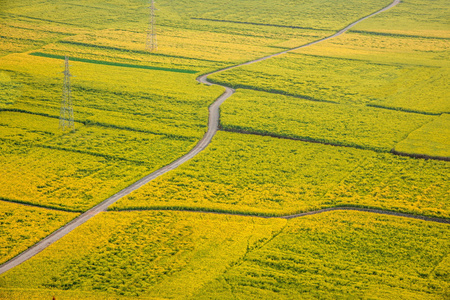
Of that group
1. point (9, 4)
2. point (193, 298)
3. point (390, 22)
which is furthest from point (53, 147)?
point (390, 22)

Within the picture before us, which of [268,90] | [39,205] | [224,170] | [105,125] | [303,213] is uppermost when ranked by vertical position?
[268,90]

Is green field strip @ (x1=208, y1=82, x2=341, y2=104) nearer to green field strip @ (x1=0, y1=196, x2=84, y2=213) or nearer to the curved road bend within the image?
the curved road bend

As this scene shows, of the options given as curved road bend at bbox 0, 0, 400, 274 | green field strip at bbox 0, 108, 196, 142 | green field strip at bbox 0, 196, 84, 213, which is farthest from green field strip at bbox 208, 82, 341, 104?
green field strip at bbox 0, 196, 84, 213

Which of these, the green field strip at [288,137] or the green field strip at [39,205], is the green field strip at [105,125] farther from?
the green field strip at [39,205]

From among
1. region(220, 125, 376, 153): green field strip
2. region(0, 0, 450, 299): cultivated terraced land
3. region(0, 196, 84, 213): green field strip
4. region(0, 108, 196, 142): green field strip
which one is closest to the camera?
region(0, 0, 450, 299): cultivated terraced land

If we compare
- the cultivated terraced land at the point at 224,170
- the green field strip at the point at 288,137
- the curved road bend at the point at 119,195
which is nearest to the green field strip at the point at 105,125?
the cultivated terraced land at the point at 224,170

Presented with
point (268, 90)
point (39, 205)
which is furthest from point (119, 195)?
point (268, 90)

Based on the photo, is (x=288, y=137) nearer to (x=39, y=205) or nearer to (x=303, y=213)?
(x=303, y=213)

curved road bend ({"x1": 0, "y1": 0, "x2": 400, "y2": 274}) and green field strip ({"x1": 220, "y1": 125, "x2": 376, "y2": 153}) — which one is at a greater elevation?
green field strip ({"x1": 220, "y1": 125, "x2": 376, "y2": 153})
